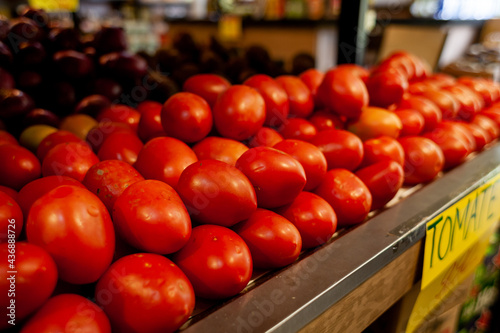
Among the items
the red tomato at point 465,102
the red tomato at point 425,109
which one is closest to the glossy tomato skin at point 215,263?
the red tomato at point 425,109

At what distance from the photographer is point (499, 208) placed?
151 cm

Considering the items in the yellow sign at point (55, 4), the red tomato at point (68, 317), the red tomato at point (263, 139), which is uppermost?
the yellow sign at point (55, 4)

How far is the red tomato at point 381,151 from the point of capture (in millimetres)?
1203

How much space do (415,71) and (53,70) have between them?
1.54m

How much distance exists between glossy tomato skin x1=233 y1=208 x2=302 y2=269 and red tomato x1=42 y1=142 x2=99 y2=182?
372 millimetres

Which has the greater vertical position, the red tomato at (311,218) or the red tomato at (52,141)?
the red tomato at (52,141)

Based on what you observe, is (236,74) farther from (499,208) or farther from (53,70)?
(499,208)

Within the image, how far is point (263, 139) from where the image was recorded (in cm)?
→ 112

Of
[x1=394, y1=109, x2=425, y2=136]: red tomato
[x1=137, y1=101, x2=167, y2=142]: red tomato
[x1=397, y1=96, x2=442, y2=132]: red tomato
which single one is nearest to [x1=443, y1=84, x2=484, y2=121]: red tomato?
[x1=397, y1=96, x2=442, y2=132]: red tomato

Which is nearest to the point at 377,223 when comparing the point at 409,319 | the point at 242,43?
the point at 409,319

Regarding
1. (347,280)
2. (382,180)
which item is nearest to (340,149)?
(382,180)

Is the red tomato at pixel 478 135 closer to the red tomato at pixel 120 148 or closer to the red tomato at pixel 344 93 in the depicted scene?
the red tomato at pixel 344 93

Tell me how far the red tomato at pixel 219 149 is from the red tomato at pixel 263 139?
0.09 m

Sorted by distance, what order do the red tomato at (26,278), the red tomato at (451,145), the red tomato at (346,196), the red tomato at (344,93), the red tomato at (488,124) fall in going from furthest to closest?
the red tomato at (488,124), the red tomato at (451,145), the red tomato at (344,93), the red tomato at (346,196), the red tomato at (26,278)
